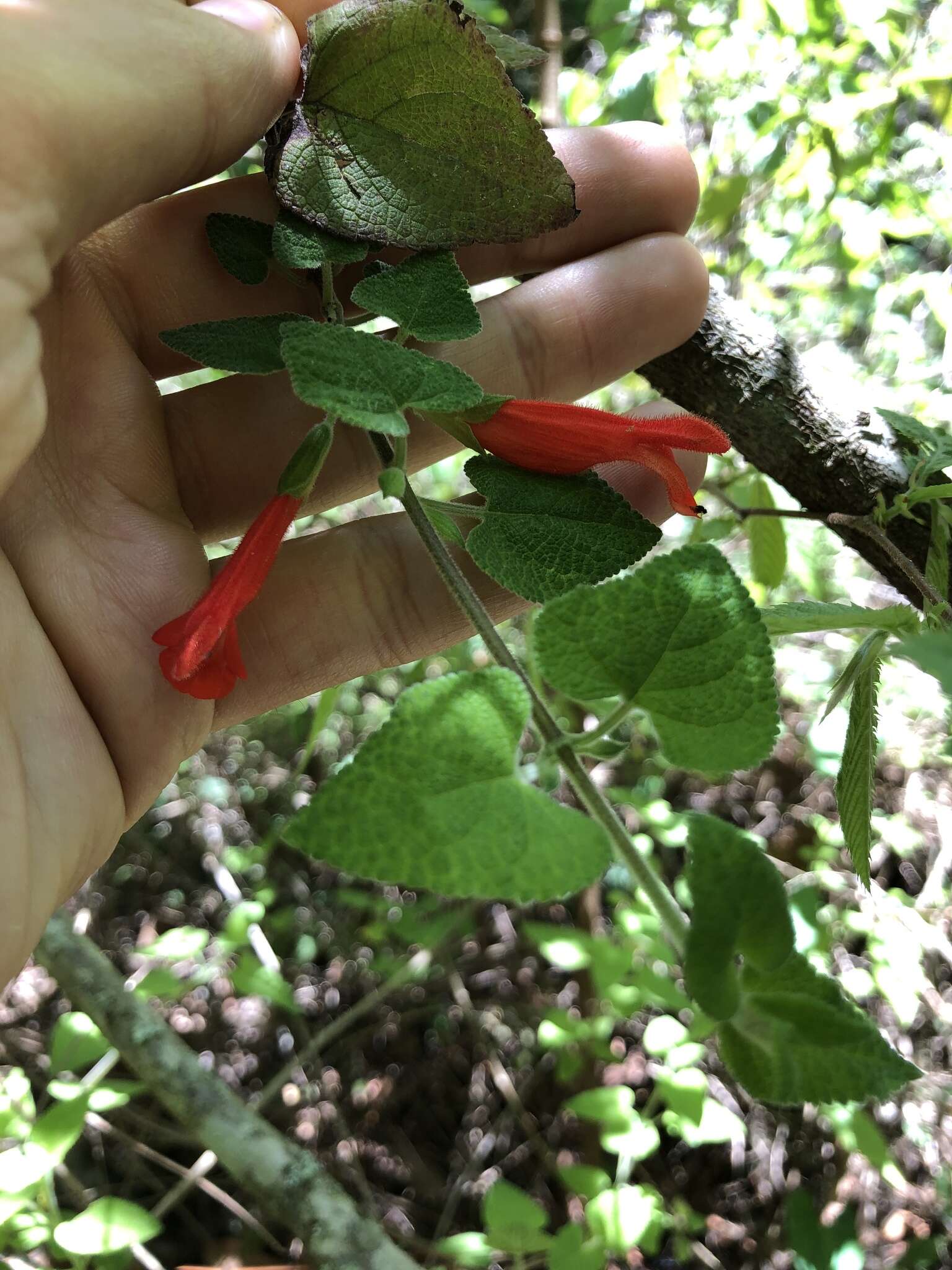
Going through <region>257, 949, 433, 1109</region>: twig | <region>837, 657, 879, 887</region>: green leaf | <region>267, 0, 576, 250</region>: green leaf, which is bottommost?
<region>257, 949, 433, 1109</region>: twig

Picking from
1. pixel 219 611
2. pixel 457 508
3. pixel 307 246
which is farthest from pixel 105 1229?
pixel 307 246

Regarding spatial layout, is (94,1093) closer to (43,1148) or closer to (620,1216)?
(43,1148)

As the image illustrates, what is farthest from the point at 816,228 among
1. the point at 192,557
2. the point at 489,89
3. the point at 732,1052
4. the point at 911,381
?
the point at 732,1052

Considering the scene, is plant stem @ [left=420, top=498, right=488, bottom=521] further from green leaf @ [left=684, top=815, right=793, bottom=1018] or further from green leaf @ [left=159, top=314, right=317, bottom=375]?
green leaf @ [left=684, top=815, right=793, bottom=1018]

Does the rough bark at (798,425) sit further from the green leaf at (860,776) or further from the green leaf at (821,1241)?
the green leaf at (821,1241)

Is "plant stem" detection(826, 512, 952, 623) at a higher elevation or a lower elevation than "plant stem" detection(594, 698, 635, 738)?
lower

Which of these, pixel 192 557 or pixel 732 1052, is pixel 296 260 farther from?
pixel 732 1052

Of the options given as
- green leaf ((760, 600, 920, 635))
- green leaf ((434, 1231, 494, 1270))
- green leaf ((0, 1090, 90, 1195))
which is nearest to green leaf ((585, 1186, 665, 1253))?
green leaf ((434, 1231, 494, 1270))

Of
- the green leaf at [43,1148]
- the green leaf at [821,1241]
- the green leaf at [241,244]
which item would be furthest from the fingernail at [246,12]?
the green leaf at [821,1241]
